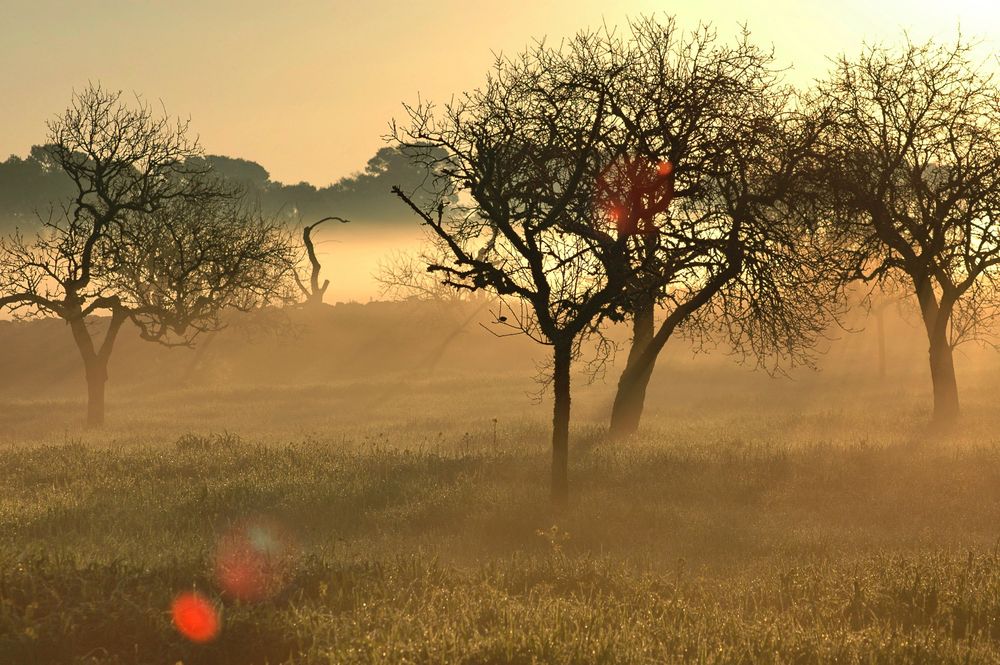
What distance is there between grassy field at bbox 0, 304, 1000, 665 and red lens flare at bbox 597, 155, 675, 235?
467 centimetres

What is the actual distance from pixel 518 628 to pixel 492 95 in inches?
415

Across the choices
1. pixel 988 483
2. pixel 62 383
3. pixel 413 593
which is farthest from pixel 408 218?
pixel 413 593

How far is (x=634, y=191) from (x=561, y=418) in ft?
12.2

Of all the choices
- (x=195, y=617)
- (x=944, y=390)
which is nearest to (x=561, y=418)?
(x=195, y=617)

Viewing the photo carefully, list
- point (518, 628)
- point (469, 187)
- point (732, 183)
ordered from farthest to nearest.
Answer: point (732, 183) → point (469, 187) → point (518, 628)

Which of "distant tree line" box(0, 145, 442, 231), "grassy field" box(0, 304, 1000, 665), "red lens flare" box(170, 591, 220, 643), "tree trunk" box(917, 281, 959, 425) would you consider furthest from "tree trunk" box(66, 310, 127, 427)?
"distant tree line" box(0, 145, 442, 231)

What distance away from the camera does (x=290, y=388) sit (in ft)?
158

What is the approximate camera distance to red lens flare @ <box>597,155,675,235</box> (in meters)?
15.6

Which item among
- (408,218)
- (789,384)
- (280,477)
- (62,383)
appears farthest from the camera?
(408,218)

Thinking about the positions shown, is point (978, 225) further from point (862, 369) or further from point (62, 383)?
point (62, 383)

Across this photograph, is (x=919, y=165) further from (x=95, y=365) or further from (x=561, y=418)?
(x=95, y=365)

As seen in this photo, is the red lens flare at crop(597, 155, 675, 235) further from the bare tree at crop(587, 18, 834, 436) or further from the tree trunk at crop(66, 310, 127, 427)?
the tree trunk at crop(66, 310, 127, 427)

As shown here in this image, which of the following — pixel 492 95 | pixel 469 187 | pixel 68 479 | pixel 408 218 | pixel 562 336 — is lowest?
pixel 68 479

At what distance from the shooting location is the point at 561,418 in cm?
1582
